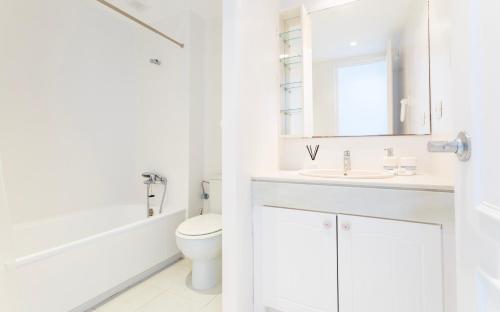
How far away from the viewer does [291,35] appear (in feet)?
6.43

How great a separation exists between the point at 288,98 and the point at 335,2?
0.76 m

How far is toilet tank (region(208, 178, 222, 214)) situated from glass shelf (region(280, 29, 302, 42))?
1377 mm

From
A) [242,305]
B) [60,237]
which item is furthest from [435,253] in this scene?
[60,237]

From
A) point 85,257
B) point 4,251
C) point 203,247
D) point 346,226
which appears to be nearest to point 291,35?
point 346,226

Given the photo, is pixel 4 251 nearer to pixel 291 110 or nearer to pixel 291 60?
pixel 291 110

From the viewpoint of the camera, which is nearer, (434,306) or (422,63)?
(434,306)

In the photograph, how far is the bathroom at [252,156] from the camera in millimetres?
654

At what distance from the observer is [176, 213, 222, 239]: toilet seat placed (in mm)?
1724

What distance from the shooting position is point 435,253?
103 centimetres

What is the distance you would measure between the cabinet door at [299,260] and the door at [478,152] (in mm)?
716

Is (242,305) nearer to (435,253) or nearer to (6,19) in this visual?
(435,253)

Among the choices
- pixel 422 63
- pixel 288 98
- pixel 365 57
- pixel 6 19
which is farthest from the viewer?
pixel 288 98

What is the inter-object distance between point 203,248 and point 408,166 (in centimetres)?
145

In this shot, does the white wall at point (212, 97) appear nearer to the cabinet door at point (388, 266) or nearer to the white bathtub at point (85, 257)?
the white bathtub at point (85, 257)
